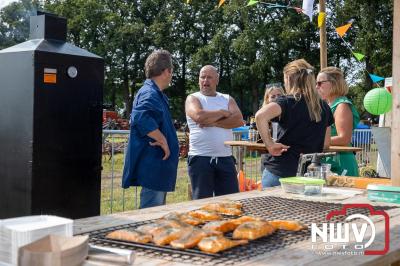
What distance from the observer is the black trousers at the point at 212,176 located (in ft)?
15.1

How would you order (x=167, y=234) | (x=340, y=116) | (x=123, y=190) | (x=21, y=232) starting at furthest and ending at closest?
(x=123, y=190) < (x=340, y=116) < (x=167, y=234) < (x=21, y=232)

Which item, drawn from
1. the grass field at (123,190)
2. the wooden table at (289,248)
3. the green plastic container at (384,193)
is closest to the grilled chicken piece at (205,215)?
the wooden table at (289,248)

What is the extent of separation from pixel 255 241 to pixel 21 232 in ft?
2.88

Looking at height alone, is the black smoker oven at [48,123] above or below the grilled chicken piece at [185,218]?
above

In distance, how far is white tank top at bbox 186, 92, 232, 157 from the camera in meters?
4.68

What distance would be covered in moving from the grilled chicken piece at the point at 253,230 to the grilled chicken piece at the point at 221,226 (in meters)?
0.07

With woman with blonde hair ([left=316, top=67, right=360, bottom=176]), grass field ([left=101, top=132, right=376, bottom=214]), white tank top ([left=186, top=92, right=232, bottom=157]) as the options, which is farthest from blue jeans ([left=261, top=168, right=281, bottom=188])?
grass field ([left=101, top=132, right=376, bottom=214])

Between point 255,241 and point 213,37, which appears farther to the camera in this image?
point 213,37

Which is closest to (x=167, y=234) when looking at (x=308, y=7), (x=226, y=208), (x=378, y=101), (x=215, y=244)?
(x=215, y=244)

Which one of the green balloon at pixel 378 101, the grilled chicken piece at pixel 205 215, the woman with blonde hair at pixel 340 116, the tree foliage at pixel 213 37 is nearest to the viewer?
the grilled chicken piece at pixel 205 215

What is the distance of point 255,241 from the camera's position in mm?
1897

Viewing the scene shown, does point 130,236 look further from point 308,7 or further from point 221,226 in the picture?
point 308,7

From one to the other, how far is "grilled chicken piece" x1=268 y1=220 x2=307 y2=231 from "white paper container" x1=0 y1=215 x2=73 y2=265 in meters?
0.94

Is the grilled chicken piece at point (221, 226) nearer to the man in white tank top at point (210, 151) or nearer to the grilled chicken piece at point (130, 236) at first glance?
the grilled chicken piece at point (130, 236)
